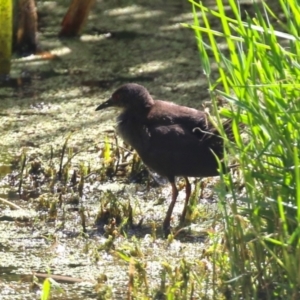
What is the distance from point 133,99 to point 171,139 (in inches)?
18.6

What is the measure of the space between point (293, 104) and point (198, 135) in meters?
1.63

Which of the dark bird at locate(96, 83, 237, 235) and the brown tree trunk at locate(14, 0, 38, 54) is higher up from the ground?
the brown tree trunk at locate(14, 0, 38, 54)

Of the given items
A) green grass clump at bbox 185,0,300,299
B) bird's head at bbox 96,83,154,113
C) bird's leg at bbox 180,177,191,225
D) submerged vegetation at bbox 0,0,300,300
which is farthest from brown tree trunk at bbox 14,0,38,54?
green grass clump at bbox 185,0,300,299

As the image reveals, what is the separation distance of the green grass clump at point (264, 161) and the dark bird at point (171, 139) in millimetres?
1198

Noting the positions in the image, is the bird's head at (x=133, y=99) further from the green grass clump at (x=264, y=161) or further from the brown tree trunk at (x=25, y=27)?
the green grass clump at (x=264, y=161)

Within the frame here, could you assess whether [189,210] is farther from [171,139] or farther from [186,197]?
[171,139]

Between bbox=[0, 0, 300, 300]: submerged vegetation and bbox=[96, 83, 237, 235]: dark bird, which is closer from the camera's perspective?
bbox=[0, 0, 300, 300]: submerged vegetation

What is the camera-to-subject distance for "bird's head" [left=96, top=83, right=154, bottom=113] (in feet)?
17.8

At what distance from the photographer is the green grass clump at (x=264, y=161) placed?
3398mm

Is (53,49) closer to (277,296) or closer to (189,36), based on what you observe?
(189,36)

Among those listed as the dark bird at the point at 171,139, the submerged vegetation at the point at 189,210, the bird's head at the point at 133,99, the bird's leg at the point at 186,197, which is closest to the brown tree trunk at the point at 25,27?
the submerged vegetation at the point at 189,210

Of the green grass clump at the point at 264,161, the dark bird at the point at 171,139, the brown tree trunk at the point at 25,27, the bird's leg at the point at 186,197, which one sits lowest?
the green grass clump at the point at 264,161

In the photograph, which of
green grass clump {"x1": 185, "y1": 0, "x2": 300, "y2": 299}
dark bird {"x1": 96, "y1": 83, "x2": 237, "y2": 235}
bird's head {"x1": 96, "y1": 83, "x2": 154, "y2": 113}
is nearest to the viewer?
green grass clump {"x1": 185, "y1": 0, "x2": 300, "y2": 299}

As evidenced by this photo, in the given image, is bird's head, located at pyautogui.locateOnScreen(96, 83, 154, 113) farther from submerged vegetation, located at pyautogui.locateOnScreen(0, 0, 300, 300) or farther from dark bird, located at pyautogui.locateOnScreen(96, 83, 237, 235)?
submerged vegetation, located at pyautogui.locateOnScreen(0, 0, 300, 300)
